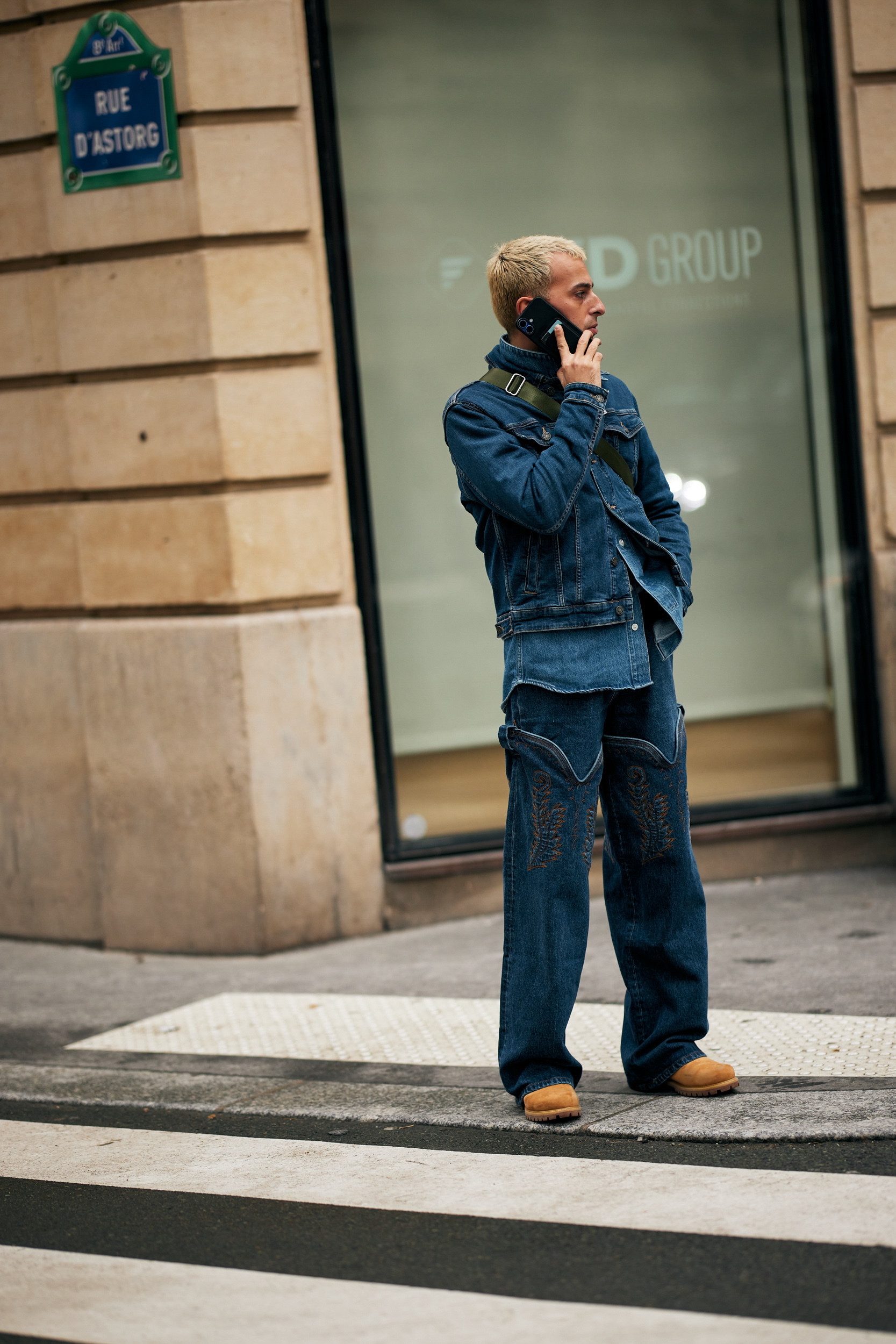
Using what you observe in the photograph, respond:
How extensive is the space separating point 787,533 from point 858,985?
2.63m

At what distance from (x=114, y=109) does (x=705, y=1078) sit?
14.2ft

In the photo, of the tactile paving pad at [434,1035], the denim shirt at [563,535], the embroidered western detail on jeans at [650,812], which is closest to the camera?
the denim shirt at [563,535]

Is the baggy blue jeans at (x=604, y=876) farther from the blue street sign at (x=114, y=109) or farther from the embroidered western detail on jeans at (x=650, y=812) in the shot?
the blue street sign at (x=114, y=109)

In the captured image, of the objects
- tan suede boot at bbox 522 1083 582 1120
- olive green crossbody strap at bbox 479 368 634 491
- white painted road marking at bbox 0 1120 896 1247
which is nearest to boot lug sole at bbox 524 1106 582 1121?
tan suede boot at bbox 522 1083 582 1120

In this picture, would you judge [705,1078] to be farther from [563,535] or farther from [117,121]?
[117,121]

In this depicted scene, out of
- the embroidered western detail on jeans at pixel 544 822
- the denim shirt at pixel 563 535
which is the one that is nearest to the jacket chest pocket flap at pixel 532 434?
the denim shirt at pixel 563 535

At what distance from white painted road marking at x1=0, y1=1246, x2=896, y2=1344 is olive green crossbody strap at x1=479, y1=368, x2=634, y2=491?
1.99 metres

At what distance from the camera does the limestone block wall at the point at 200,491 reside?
6266 millimetres

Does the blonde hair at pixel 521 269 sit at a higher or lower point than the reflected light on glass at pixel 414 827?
higher

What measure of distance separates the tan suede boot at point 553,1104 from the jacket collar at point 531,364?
174cm

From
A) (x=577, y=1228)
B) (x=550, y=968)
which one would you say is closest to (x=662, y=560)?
(x=550, y=968)

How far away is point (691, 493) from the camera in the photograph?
718 centimetres

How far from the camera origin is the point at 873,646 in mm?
7039

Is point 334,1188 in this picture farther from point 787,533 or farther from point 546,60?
point 546,60
